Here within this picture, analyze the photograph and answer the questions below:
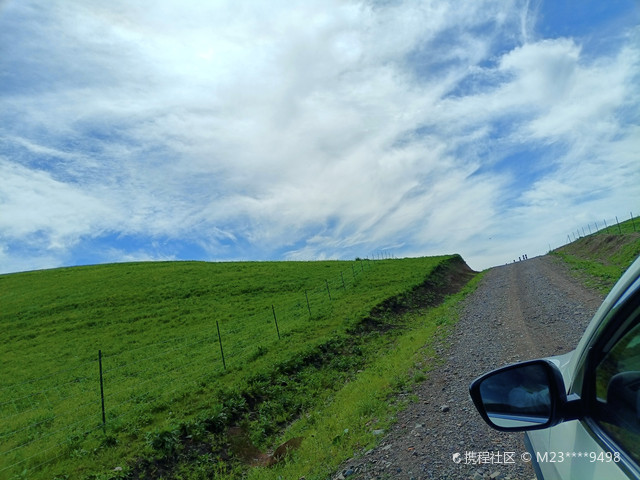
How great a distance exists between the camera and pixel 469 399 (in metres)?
7.62

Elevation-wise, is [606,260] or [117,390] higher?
[606,260]

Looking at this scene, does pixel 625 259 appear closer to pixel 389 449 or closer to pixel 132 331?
pixel 389 449

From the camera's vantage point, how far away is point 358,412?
859 centimetres

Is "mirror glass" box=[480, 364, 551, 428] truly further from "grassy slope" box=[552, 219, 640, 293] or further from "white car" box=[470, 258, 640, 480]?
"grassy slope" box=[552, 219, 640, 293]

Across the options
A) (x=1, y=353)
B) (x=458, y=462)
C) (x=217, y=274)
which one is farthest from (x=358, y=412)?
(x=217, y=274)

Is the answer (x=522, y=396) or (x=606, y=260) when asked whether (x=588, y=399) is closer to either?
(x=522, y=396)

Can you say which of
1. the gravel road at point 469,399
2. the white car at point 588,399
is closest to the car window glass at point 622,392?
the white car at point 588,399

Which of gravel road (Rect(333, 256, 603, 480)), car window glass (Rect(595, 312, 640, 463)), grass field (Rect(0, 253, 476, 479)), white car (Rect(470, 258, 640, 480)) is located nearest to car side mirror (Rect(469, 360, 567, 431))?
white car (Rect(470, 258, 640, 480))

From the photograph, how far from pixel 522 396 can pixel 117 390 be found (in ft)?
50.8

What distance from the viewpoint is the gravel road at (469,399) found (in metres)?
5.47

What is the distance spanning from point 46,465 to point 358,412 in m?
6.86

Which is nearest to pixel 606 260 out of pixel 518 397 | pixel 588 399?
pixel 518 397

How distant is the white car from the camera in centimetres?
155

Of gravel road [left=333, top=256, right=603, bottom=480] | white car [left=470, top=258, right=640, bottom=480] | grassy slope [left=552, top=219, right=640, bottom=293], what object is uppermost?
grassy slope [left=552, top=219, right=640, bottom=293]
